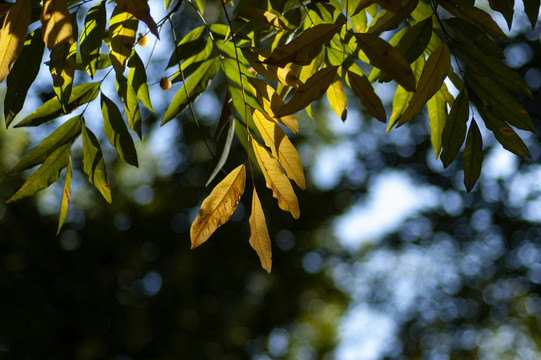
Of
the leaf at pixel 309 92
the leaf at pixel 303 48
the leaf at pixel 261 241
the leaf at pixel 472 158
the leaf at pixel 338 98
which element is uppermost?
the leaf at pixel 303 48

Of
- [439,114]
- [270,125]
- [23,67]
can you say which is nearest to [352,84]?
[270,125]

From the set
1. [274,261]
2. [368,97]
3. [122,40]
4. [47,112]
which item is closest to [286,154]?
[368,97]

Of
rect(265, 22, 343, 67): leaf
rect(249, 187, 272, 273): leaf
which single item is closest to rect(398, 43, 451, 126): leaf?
rect(265, 22, 343, 67): leaf

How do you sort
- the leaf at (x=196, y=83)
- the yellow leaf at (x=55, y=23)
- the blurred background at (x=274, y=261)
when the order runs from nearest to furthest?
the yellow leaf at (x=55, y=23) < the leaf at (x=196, y=83) < the blurred background at (x=274, y=261)

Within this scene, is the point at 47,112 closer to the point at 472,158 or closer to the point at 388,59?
the point at 388,59

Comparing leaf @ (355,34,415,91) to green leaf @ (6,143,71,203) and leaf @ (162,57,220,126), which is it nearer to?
leaf @ (162,57,220,126)

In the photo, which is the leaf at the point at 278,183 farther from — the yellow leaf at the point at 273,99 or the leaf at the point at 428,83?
the leaf at the point at 428,83

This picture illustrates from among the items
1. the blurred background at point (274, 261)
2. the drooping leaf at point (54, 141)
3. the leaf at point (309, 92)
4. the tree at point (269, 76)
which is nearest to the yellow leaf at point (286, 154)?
the tree at point (269, 76)

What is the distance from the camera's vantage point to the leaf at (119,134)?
0.77m

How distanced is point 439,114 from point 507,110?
0.37 ft

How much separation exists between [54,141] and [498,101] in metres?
0.69

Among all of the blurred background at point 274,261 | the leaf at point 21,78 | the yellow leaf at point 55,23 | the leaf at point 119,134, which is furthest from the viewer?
the blurred background at point 274,261

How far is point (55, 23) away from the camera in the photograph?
1.74ft

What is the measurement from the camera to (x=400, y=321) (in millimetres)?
7301
